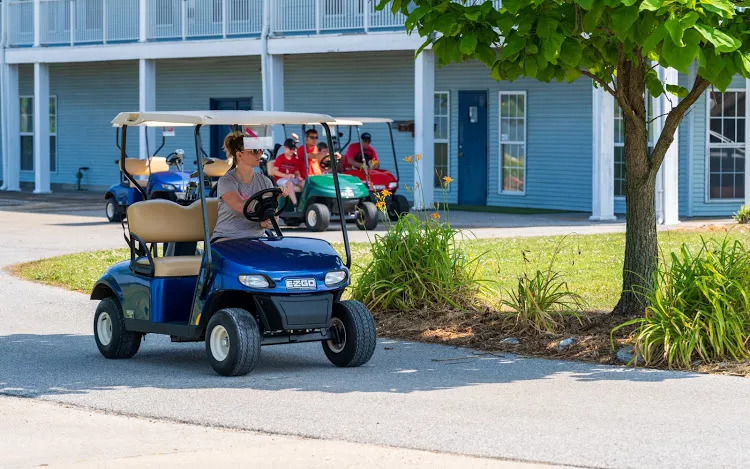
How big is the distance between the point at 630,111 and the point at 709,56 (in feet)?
7.04

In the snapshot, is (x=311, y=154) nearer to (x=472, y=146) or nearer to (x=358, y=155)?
(x=358, y=155)

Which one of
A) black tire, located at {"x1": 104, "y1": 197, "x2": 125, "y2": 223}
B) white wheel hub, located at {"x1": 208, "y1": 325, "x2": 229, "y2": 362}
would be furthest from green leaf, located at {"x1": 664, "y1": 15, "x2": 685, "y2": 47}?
black tire, located at {"x1": 104, "y1": 197, "x2": 125, "y2": 223}

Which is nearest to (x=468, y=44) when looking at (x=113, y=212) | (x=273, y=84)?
(x=113, y=212)

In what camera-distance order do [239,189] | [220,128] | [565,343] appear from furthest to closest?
1. [220,128]
2. [565,343]
3. [239,189]

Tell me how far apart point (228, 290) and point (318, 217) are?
11.7 meters

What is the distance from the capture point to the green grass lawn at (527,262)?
13023mm

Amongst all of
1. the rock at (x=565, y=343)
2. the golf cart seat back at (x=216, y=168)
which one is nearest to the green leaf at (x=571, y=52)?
the rock at (x=565, y=343)

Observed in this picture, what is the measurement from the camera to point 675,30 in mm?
7840

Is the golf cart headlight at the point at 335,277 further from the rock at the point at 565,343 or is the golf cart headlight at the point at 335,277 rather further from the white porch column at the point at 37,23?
the white porch column at the point at 37,23

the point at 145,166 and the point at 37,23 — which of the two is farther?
the point at 37,23

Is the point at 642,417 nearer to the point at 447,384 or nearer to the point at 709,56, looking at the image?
the point at 447,384

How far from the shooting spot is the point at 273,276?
9.01 meters

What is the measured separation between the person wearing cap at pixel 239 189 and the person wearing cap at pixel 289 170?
1103cm

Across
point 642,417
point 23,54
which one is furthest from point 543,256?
point 23,54
